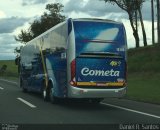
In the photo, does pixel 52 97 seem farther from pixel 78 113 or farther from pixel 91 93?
pixel 78 113

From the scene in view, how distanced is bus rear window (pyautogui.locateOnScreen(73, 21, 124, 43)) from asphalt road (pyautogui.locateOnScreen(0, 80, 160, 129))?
2693 millimetres

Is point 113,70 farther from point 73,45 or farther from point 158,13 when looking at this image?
point 158,13

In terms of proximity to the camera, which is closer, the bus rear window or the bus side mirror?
the bus rear window

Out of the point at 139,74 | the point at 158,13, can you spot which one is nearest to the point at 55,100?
the point at 139,74

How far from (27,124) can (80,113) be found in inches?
157

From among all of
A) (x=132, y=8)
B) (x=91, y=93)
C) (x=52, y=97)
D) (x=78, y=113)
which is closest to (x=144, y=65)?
(x=132, y=8)

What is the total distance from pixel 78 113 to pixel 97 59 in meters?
2.49

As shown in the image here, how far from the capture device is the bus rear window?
19.5m

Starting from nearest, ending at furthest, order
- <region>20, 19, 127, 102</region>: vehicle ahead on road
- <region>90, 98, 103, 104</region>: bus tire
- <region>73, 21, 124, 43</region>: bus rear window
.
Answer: <region>20, 19, 127, 102</region>: vehicle ahead on road → <region>73, 21, 124, 43</region>: bus rear window → <region>90, 98, 103, 104</region>: bus tire

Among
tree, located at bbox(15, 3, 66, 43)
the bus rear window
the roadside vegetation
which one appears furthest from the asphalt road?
tree, located at bbox(15, 3, 66, 43)

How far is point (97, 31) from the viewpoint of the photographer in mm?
19656

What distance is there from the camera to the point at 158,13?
54.6m

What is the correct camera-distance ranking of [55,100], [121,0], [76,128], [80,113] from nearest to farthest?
[76,128] → [80,113] → [55,100] → [121,0]

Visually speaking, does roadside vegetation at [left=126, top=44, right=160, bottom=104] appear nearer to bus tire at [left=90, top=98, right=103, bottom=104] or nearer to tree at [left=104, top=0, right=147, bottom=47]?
tree at [left=104, top=0, right=147, bottom=47]
